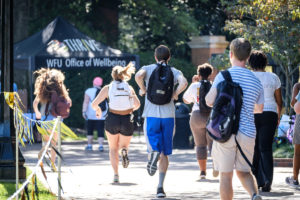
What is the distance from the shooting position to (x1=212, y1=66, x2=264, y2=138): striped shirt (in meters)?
7.44

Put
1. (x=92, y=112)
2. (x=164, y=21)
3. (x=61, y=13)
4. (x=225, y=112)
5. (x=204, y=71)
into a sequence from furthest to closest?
1. (x=61, y=13)
2. (x=164, y=21)
3. (x=92, y=112)
4. (x=204, y=71)
5. (x=225, y=112)

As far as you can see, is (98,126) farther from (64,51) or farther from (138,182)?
(138,182)

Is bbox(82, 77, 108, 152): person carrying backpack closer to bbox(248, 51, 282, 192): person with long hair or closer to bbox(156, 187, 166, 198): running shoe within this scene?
bbox(248, 51, 282, 192): person with long hair

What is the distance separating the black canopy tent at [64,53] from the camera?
2012cm

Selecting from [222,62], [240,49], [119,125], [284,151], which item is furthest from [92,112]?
[240,49]

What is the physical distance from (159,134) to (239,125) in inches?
108

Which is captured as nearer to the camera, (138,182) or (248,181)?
(248,181)

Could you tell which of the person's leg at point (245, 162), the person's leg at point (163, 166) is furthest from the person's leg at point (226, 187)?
the person's leg at point (163, 166)

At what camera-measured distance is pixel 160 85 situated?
9.95m

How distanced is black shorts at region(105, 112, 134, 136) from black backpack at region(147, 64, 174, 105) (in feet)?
4.76

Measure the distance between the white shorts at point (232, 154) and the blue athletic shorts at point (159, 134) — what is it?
2551mm

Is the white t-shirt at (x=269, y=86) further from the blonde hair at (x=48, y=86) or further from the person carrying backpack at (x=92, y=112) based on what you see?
the person carrying backpack at (x=92, y=112)

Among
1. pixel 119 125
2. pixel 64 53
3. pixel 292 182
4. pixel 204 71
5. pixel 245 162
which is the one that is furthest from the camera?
pixel 64 53

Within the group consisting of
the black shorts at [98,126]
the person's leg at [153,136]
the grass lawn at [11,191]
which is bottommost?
the grass lawn at [11,191]
